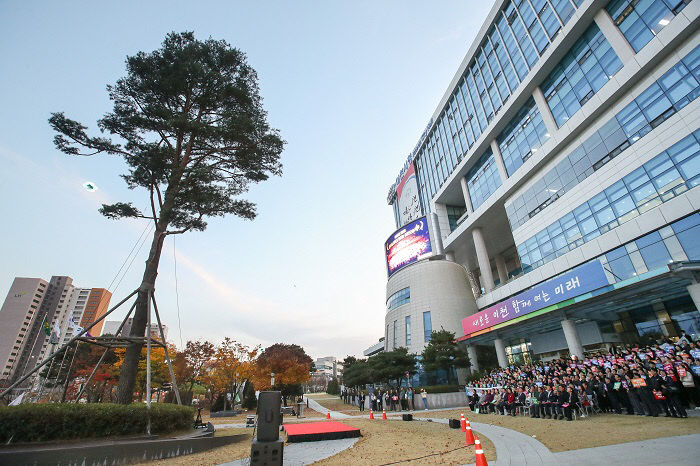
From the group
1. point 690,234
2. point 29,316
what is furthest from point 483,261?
point 29,316

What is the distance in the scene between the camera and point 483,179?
38.1 m

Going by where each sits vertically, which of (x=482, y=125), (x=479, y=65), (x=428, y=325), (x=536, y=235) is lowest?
(x=428, y=325)

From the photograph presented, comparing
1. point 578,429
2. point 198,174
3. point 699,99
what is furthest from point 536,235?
point 198,174

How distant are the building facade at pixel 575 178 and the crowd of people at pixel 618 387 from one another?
531cm

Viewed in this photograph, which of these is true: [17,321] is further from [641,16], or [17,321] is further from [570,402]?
[641,16]

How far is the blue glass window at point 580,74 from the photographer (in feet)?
75.5

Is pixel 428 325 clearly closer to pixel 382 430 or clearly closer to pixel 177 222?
pixel 382 430

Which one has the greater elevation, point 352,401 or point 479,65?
point 479,65

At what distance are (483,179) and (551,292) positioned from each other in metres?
20.1

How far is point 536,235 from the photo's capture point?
28.0 metres

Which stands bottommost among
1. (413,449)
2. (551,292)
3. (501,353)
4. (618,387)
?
(413,449)

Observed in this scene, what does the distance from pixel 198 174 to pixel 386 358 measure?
27.0 metres

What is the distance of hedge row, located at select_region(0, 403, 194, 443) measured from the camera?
288 inches

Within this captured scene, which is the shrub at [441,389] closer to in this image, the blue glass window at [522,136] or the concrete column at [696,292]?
the concrete column at [696,292]
